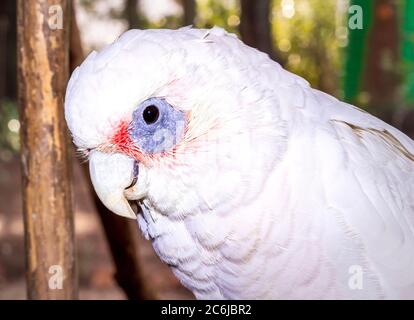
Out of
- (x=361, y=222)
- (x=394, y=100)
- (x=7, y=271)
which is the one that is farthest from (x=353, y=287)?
(x=394, y=100)

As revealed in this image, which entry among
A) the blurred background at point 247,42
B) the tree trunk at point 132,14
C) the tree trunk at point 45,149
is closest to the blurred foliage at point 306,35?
the blurred background at point 247,42

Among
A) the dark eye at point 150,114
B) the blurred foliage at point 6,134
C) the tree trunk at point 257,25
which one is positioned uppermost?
the tree trunk at point 257,25

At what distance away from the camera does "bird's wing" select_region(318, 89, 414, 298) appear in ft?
4.01

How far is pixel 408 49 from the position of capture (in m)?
4.18

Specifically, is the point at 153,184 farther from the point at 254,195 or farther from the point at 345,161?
the point at 345,161

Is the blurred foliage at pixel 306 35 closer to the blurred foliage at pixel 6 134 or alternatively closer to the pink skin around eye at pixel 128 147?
the pink skin around eye at pixel 128 147

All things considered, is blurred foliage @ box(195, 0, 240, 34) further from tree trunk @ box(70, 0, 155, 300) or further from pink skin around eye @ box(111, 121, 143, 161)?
pink skin around eye @ box(111, 121, 143, 161)

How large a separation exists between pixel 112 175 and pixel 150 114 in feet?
0.50

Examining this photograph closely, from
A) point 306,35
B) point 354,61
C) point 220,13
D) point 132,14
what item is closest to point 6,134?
point 132,14

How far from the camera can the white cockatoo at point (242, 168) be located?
44.1 inches

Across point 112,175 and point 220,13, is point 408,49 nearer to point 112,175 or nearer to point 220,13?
point 220,13

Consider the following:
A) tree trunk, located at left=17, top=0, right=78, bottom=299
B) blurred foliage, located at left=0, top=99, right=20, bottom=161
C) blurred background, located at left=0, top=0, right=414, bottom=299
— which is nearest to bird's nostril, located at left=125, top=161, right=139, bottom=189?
tree trunk, located at left=17, top=0, right=78, bottom=299

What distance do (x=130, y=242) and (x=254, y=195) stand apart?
0.92 m

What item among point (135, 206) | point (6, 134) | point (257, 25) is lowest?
point (6, 134)
